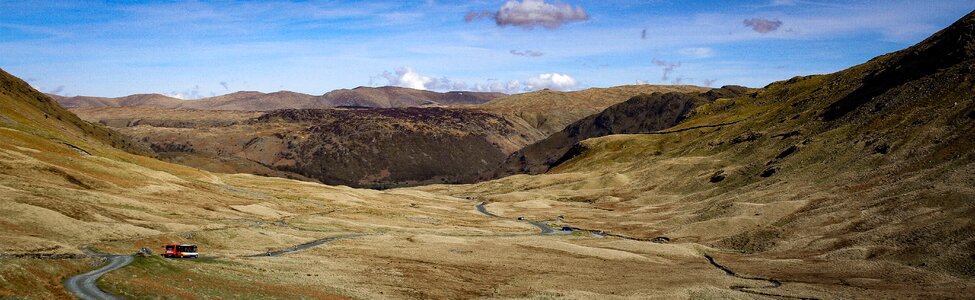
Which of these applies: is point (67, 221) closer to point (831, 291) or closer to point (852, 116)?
point (831, 291)

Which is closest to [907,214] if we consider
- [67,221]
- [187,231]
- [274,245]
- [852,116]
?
[274,245]

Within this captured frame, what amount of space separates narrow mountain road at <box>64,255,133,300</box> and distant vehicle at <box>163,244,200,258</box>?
8.10 metres

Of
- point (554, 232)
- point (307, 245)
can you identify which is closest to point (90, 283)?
point (307, 245)

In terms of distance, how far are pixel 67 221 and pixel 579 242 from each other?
222 ft

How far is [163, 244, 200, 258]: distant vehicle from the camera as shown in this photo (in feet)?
216

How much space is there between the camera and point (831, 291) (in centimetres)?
6450

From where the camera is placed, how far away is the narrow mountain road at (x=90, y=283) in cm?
4434

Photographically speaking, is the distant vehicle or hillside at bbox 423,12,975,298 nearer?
the distant vehicle

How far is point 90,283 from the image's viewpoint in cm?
4794

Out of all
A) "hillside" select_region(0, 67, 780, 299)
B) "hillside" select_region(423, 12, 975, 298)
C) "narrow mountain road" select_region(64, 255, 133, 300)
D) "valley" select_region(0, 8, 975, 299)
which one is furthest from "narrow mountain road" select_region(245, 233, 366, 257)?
"hillside" select_region(423, 12, 975, 298)

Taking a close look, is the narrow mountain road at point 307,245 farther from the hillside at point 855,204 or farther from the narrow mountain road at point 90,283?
the hillside at point 855,204

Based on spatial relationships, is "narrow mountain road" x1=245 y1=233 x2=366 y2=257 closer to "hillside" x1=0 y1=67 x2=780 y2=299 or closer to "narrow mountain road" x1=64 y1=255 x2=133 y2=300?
"hillside" x1=0 y1=67 x2=780 y2=299

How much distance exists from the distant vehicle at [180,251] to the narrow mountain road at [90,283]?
26.6 feet

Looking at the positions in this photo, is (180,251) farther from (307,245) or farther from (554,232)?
(554,232)
